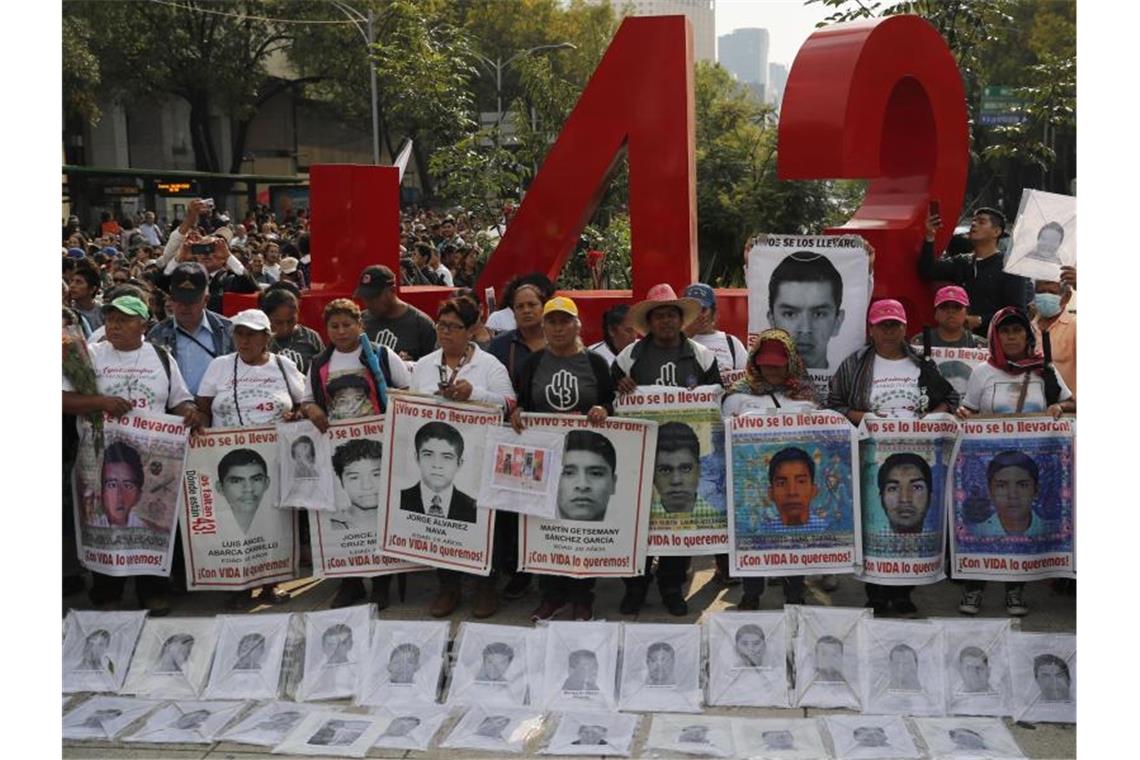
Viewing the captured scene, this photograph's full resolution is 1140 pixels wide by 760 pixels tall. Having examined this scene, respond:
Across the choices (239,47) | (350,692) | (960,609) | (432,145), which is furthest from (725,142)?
(239,47)

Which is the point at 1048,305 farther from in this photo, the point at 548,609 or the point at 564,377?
the point at 548,609

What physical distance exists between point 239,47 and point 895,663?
41116 millimetres

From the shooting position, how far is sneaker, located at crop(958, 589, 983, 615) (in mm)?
6309

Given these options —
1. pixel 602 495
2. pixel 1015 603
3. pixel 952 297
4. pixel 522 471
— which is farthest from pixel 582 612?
pixel 952 297

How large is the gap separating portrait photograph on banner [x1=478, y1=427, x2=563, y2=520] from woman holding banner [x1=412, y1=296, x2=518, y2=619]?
0.59 ft

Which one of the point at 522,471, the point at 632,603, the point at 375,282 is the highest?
the point at 375,282

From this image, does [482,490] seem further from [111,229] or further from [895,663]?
[111,229]

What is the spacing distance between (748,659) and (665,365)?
1.56 m

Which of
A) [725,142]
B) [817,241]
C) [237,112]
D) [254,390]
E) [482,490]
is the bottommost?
[482,490]

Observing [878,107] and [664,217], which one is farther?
[664,217]

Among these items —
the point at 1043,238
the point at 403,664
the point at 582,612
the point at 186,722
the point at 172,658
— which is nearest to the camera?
the point at 186,722

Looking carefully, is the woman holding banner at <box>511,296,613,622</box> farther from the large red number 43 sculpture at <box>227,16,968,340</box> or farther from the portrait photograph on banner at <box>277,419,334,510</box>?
the large red number 43 sculpture at <box>227,16,968,340</box>

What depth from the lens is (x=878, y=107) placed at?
26.5 ft

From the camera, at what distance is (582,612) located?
6367 mm
